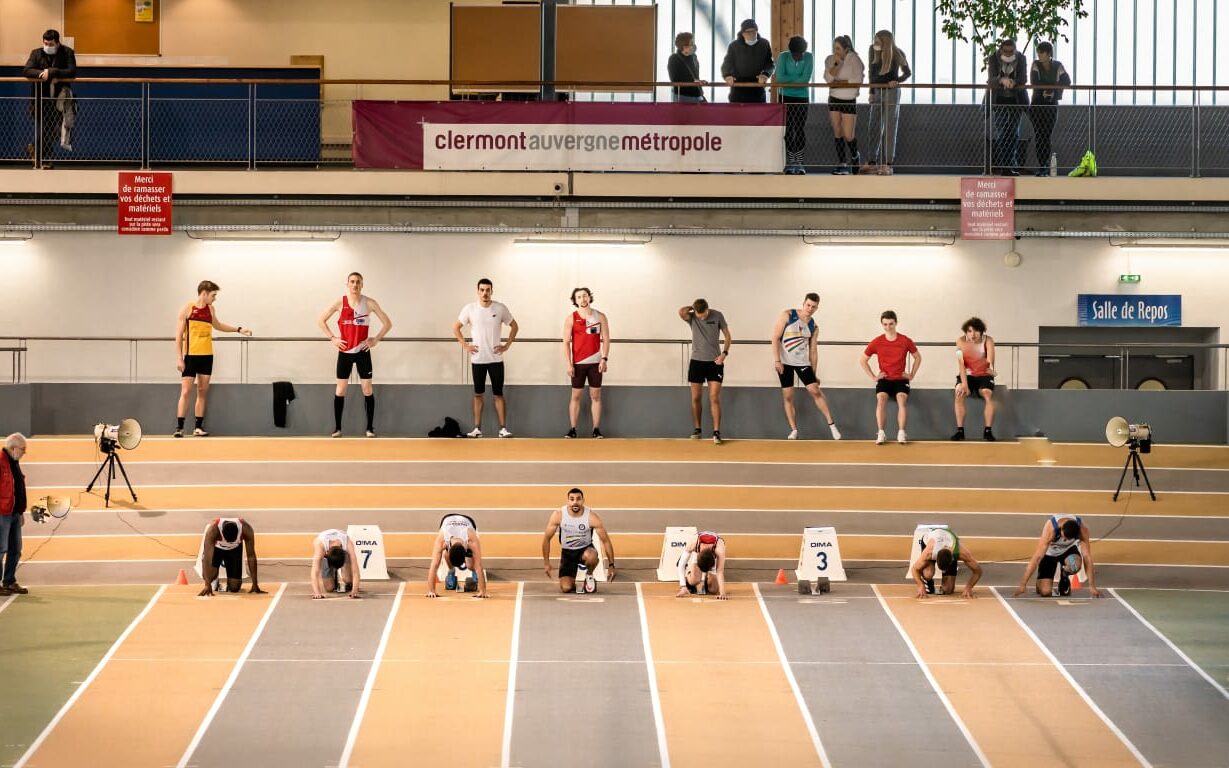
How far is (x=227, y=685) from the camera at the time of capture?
14.6 m

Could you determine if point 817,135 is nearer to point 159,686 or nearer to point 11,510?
point 11,510

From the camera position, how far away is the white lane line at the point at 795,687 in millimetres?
13062

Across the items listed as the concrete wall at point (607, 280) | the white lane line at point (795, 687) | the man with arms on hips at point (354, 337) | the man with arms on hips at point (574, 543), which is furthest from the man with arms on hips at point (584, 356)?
the white lane line at point (795, 687)

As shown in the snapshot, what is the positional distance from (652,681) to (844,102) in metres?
10.8

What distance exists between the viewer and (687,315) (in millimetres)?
21484

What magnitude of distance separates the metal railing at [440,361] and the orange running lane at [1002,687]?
6024 millimetres

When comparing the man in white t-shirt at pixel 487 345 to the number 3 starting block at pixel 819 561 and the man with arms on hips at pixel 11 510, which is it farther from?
the man with arms on hips at pixel 11 510

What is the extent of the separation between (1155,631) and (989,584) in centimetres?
236

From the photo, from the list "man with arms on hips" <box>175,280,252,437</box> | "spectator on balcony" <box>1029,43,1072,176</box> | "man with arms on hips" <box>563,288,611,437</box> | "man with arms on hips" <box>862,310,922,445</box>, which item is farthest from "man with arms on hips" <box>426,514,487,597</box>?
"spectator on balcony" <box>1029,43,1072,176</box>

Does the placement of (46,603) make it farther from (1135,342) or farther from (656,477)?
(1135,342)

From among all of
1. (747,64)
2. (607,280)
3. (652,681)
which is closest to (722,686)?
(652,681)

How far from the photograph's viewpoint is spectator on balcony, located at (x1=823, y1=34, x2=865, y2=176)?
23078 millimetres

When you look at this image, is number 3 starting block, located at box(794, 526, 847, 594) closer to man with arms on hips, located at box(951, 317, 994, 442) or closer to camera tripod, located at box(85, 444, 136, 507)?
man with arms on hips, located at box(951, 317, 994, 442)

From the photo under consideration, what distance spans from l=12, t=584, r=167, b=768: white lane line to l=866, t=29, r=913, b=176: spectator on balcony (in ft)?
37.4
